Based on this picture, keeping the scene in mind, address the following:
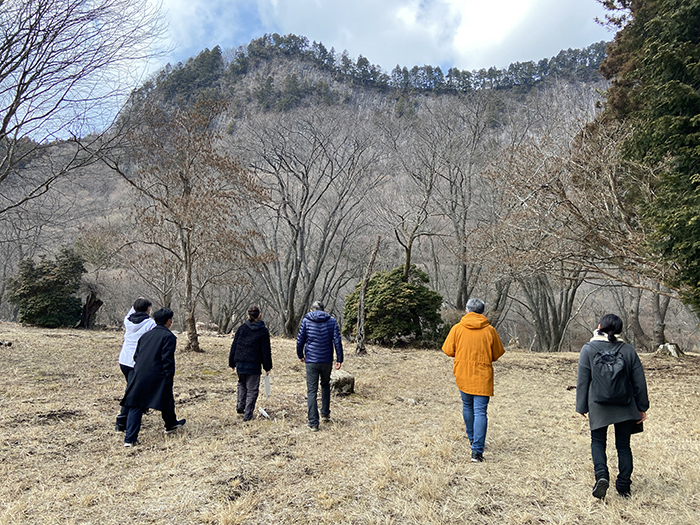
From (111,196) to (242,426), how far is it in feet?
78.3

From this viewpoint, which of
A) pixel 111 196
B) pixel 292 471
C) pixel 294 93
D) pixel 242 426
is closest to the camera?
pixel 292 471

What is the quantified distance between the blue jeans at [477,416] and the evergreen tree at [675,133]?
430 centimetres

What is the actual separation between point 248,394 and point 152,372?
58.2 inches

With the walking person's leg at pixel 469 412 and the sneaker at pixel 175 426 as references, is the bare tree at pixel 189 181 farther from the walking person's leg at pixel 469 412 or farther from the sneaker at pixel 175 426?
the walking person's leg at pixel 469 412

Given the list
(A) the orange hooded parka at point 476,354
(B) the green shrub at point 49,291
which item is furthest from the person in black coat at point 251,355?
(B) the green shrub at point 49,291

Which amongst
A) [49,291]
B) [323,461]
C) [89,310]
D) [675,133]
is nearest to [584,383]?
[323,461]

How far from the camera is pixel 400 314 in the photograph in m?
14.2

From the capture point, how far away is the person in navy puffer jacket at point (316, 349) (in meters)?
5.53

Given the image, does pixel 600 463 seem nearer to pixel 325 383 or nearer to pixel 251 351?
pixel 325 383

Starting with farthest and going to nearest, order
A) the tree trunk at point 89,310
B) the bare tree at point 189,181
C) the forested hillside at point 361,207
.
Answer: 1. the tree trunk at point 89,310
2. the bare tree at point 189,181
3. the forested hillside at point 361,207

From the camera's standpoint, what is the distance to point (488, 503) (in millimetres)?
3443

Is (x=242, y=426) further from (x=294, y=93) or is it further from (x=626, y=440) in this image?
(x=294, y=93)

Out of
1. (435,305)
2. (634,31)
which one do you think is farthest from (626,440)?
(435,305)

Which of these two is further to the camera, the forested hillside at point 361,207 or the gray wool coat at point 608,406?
the forested hillside at point 361,207
